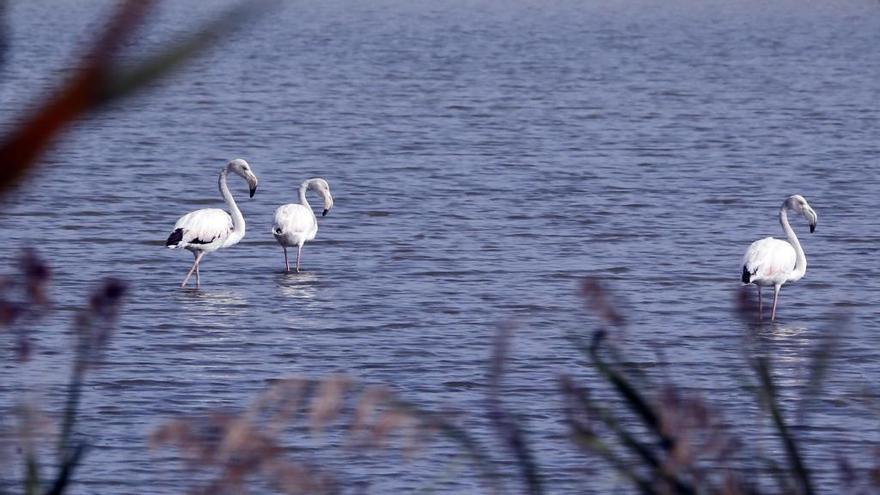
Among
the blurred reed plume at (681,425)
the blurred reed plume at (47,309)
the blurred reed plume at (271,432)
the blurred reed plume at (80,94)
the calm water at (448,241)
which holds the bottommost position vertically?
the calm water at (448,241)

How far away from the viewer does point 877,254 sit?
1576 centimetres

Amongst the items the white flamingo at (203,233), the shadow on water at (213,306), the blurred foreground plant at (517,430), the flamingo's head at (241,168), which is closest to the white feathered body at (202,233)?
the white flamingo at (203,233)

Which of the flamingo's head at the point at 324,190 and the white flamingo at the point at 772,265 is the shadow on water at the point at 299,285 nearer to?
the flamingo's head at the point at 324,190

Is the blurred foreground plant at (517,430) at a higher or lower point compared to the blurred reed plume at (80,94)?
lower

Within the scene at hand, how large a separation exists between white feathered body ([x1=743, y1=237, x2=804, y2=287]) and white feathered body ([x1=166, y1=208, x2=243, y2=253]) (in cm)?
454

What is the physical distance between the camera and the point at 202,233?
14.1 metres

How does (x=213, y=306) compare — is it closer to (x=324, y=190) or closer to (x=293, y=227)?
(x=293, y=227)

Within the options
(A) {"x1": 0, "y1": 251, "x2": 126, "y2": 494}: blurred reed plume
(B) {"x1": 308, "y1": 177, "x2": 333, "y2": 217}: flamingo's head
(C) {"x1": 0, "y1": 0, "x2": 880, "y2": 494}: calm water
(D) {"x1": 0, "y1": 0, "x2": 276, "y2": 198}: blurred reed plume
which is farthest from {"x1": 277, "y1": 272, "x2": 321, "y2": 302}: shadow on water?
(D) {"x1": 0, "y1": 0, "x2": 276, "y2": 198}: blurred reed plume

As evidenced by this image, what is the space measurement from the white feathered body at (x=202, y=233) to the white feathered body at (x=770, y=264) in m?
4.54

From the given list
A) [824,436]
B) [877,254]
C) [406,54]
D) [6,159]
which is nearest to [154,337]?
[824,436]

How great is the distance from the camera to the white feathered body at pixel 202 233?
46.2 feet

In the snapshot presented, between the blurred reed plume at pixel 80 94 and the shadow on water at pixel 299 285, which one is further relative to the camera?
the shadow on water at pixel 299 285

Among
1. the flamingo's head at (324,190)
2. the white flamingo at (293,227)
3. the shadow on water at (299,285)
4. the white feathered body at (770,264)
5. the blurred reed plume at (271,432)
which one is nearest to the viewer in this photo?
the blurred reed plume at (271,432)

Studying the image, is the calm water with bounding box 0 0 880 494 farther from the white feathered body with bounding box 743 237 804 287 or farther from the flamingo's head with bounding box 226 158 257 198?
the flamingo's head with bounding box 226 158 257 198
